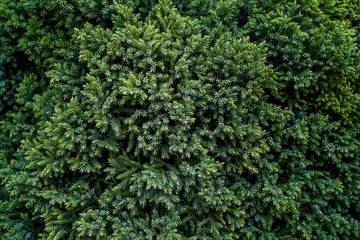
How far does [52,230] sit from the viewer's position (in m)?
2.90

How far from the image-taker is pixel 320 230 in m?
3.21

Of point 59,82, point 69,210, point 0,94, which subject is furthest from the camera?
point 0,94

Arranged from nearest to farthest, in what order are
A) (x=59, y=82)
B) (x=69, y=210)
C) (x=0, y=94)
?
(x=69, y=210), (x=59, y=82), (x=0, y=94)

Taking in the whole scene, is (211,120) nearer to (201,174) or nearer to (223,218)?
(201,174)

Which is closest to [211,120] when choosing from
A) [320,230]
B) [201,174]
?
[201,174]

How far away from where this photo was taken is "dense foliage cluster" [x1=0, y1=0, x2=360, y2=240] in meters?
2.81

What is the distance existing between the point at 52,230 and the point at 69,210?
26 cm

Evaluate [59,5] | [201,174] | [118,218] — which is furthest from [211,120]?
[59,5]

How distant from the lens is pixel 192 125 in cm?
307

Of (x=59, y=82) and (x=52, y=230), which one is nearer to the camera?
(x=52, y=230)

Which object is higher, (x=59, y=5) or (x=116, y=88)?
(x=59, y=5)

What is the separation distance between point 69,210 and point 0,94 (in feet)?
7.44

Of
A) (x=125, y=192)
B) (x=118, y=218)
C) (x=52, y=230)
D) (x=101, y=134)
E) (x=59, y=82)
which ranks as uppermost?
(x=59, y=82)

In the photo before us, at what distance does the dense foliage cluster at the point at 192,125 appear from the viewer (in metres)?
2.81
